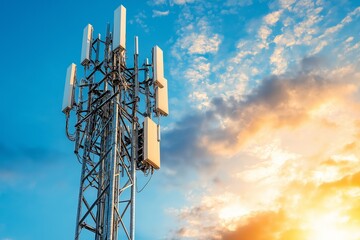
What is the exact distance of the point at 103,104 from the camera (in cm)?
1966

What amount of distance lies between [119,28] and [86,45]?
2.81 meters

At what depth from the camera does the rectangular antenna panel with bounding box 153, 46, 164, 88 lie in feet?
71.2

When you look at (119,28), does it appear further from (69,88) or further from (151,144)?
(151,144)

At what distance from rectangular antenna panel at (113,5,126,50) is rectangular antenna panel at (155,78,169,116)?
3193mm

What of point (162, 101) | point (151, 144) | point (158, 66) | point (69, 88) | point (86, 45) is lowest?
Answer: point (151, 144)

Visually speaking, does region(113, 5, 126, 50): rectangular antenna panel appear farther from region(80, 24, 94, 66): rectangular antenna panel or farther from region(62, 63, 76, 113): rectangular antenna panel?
region(62, 63, 76, 113): rectangular antenna panel

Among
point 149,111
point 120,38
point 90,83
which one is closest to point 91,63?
point 90,83

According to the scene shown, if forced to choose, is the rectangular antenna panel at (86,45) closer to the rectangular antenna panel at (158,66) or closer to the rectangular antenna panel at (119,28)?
the rectangular antenna panel at (119,28)

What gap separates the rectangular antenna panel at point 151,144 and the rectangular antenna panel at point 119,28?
4030 mm

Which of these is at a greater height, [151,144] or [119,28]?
[119,28]

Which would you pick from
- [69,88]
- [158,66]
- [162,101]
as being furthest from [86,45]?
[162,101]

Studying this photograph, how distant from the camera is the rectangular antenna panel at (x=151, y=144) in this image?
18.9 meters

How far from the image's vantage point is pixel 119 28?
67.3ft

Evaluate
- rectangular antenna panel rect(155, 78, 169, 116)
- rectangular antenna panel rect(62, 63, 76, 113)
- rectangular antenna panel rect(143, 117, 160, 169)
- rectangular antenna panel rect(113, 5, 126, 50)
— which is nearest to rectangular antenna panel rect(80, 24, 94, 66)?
rectangular antenna panel rect(62, 63, 76, 113)
